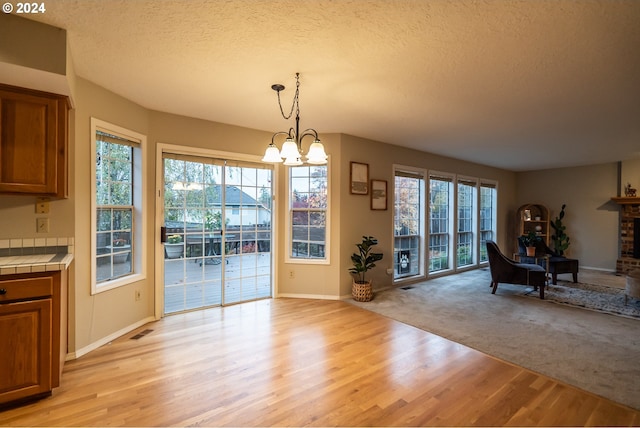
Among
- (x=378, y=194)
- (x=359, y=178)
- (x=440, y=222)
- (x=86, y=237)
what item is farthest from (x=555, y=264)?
(x=86, y=237)

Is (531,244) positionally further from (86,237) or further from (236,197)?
(86,237)

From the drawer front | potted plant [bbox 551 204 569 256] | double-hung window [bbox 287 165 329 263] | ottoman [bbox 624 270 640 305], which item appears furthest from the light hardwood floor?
potted plant [bbox 551 204 569 256]

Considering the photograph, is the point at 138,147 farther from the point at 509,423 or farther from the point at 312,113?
the point at 509,423

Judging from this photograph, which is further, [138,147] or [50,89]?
[138,147]

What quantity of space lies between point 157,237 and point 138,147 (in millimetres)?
1025

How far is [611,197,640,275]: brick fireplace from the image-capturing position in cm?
603

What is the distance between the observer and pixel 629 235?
615cm

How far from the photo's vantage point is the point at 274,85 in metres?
2.70

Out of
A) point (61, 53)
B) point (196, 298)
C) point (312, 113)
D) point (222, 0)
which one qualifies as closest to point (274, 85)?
point (312, 113)

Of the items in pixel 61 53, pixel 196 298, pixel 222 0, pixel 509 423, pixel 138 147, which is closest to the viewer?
pixel 222 0

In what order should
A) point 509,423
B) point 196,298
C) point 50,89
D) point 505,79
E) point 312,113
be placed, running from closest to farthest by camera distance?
point 509,423
point 50,89
point 505,79
point 312,113
point 196,298

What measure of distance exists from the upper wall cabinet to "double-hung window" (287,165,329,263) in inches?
104

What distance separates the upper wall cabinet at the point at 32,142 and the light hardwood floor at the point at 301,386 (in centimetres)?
148

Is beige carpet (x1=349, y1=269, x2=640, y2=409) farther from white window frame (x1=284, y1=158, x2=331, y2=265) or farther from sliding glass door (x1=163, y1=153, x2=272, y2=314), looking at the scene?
sliding glass door (x1=163, y1=153, x2=272, y2=314)
